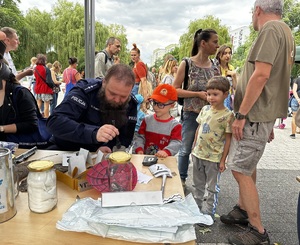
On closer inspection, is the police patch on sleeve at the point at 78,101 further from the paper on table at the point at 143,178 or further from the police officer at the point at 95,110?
the paper on table at the point at 143,178

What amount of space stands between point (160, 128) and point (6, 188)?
1355 mm

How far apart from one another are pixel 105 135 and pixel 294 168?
3.68 metres

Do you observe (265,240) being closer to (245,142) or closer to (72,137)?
(245,142)

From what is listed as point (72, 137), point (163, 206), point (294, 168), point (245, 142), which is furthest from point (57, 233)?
point (294, 168)

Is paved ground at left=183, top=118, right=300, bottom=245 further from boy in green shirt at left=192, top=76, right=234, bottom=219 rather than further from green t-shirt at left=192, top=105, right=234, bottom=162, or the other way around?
green t-shirt at left=192, top=105, right=234, bottom=162

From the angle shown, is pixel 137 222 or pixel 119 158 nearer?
pixel 137 222

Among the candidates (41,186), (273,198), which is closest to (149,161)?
(41,186)

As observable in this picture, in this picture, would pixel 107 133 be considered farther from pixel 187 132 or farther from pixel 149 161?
pixel 187 132

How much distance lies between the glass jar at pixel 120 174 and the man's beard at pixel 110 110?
0.77 meters

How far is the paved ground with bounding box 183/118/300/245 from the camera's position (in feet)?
7.22

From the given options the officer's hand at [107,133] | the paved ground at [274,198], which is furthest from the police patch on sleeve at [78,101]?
the paved ground at [274,198]

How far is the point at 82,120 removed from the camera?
1791 mm

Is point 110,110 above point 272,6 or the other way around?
the other way around

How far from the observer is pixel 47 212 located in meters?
0.96
